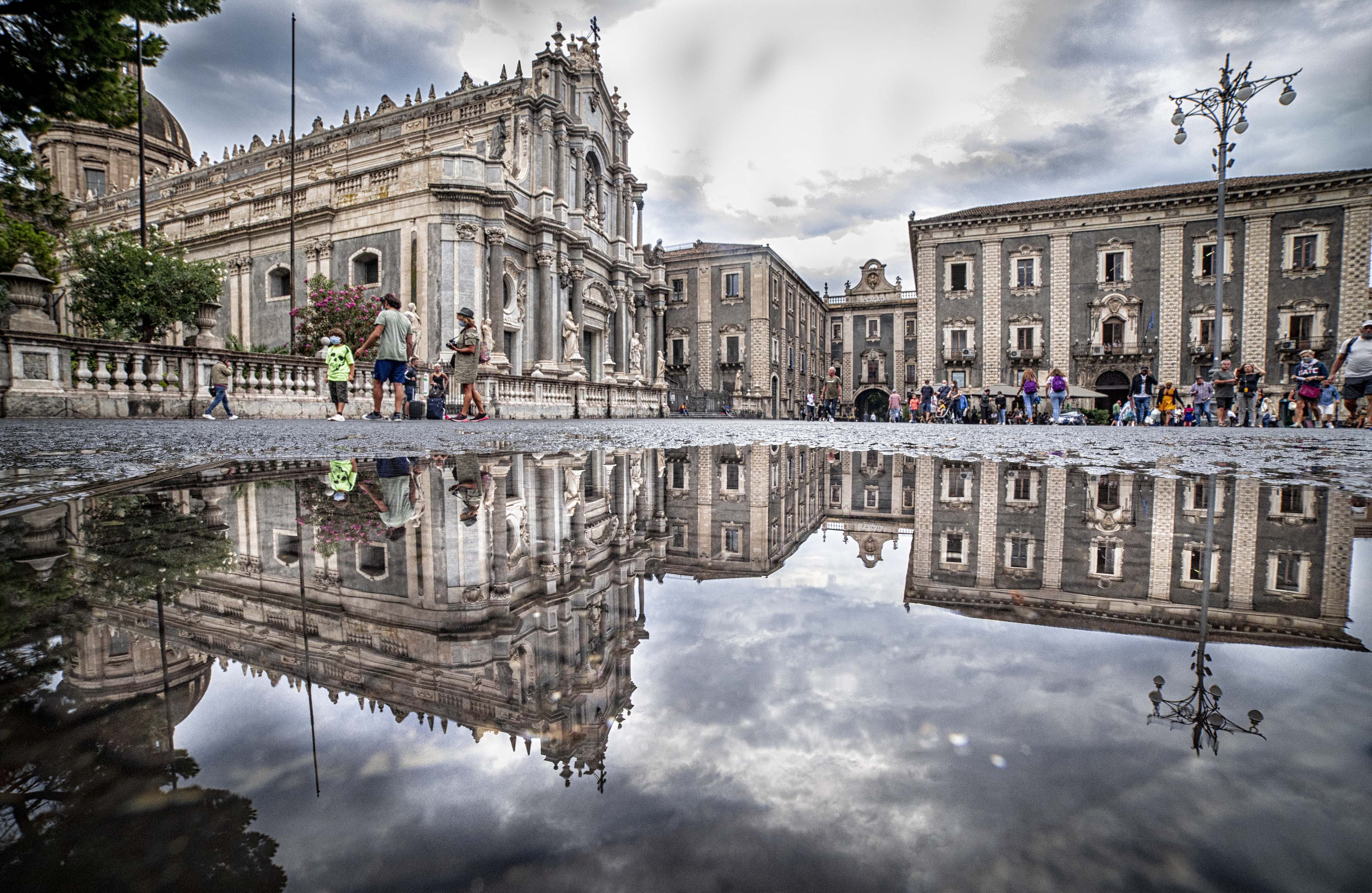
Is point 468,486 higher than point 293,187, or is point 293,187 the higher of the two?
point 293,187

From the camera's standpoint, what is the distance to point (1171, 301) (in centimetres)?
2936

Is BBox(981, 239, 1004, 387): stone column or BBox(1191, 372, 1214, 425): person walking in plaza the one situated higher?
BBox(981, 239, 1004, 387): stone column

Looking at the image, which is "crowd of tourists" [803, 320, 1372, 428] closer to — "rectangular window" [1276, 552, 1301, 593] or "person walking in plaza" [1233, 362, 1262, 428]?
"person walking in plaza" [1233, 362, 1262, 428]

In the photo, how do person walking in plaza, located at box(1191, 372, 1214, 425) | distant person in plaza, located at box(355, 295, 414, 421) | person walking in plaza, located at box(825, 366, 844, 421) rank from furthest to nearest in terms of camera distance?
person walking in plaza, located at box(825, 366, 844, 421)
person walking in plaza, located at box(1191, 372, 1214, 425)
distant person in plaza, located at box(355, 295, 414, 421)

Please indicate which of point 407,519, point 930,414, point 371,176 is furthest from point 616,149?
point 407,519

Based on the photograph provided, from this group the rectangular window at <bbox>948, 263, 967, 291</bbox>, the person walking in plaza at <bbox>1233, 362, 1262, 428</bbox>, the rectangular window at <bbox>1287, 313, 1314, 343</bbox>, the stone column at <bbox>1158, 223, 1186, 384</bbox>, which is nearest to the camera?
the person walking in plaza at <bbox>1233, 362, 1262, 428</bbox>

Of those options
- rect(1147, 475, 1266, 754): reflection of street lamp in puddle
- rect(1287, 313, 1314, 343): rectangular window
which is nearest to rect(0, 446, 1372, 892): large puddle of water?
rect(1147, 475, 1266, 754): reflection of street lamp in puddle

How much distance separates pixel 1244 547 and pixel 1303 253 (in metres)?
37.7

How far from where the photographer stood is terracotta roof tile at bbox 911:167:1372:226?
27.5 m

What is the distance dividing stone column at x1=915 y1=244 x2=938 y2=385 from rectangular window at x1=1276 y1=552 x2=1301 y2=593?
33032 millimetres

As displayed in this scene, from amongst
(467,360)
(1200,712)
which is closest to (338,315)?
(467,360)

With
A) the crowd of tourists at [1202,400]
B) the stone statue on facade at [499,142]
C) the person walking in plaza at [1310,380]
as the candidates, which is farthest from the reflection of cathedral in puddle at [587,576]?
the stone statue on facade at [499,142]

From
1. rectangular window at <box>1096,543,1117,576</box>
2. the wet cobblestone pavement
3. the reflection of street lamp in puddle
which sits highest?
the wet cobblestone pavement

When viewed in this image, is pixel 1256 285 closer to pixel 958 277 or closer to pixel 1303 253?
pixel 1303 253
